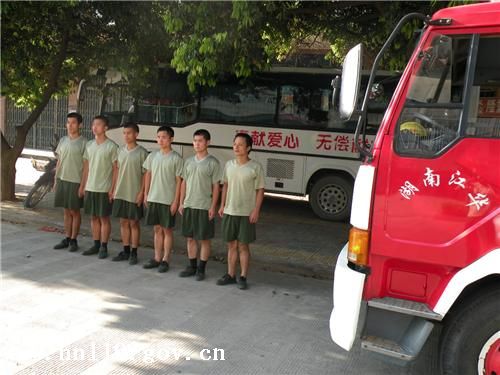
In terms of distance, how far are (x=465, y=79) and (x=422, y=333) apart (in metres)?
1.46

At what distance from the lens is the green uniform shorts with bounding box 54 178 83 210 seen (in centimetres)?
604

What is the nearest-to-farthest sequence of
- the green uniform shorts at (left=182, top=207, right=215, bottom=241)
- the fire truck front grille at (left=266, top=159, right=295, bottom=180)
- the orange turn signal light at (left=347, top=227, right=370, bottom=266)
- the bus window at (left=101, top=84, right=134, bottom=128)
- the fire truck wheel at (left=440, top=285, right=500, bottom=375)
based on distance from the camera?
the fire truck wheel at (left=440, top=285, right=500, bottom=375), the orange turn signal light at (left=347, top=227, right=370, bottom=266), the green uniform shorts at (left=182, top=207, right=215, bottom=241), the fire truck front grille at (left=266, top=159, right=295, bottom=180), the bus window at (left=101, top=84, right=134, bottom=128)

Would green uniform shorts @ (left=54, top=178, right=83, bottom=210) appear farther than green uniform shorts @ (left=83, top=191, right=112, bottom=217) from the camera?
Yes

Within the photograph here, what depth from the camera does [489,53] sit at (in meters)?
2.78

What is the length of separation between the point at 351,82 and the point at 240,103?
6899 millimetres

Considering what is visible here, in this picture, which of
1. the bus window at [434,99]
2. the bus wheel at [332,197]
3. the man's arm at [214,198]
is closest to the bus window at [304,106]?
the bus wheel at [332,197]

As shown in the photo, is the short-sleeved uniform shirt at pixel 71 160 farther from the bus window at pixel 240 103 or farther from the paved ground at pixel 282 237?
the bus window at pixel 240 103

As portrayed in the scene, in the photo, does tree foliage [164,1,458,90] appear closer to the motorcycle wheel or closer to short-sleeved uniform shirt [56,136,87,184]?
short-sleeved uniform shirt [56,136,87,184]

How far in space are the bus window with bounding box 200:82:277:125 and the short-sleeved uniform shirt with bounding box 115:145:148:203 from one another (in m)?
4.08

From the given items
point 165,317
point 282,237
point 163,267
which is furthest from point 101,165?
point 282,237

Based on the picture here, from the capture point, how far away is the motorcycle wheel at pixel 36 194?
319 inches

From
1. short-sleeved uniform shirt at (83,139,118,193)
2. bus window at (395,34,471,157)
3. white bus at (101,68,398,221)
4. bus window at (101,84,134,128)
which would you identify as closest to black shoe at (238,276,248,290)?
short-sleeved uniform shirt at (83,139,118,193)

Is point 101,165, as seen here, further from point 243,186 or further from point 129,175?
point 243,186

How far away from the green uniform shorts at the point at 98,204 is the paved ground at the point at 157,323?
556 mm
